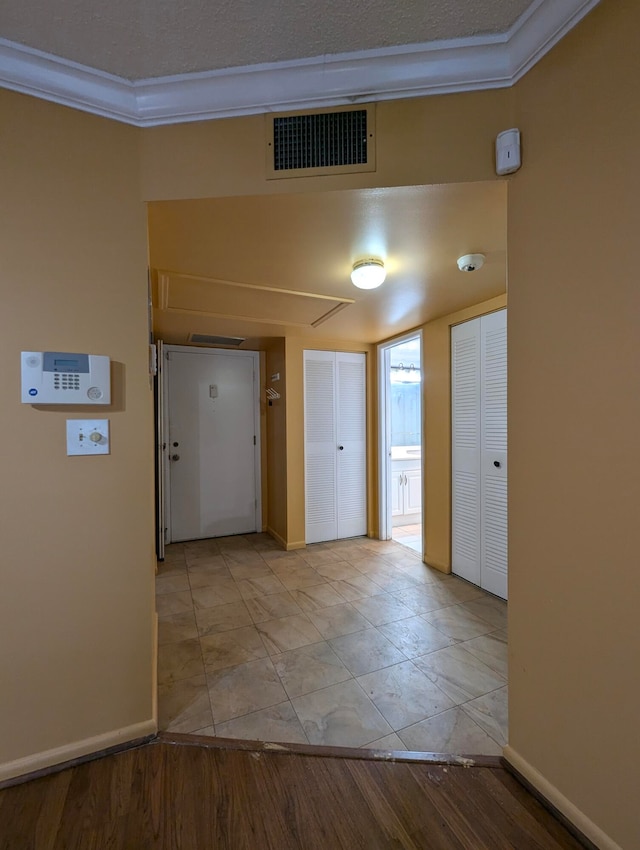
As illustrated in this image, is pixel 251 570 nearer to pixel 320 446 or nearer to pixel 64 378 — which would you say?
pixel 320 446

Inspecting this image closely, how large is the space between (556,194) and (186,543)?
3.88 metres

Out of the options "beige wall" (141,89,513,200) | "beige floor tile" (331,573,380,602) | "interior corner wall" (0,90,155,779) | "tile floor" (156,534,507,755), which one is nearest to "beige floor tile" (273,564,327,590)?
"tile floor" (156,534,507,755)

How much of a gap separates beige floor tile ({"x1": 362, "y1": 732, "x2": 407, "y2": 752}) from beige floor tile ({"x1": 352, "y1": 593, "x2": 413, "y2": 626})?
81 centimetres

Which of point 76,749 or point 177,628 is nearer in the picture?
A: point 76,749

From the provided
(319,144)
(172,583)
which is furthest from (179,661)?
(319,144)

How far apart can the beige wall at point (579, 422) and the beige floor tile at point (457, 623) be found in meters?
0.86

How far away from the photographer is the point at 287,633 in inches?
80.1

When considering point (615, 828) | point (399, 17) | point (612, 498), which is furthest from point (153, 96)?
point (615, 828)

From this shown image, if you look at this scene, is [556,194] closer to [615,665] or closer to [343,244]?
[343,244]

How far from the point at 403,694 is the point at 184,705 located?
38.0 inches

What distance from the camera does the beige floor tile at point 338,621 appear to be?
2055 mm

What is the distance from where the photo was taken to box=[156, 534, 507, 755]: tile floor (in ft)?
4.54

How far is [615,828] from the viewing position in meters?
0.90

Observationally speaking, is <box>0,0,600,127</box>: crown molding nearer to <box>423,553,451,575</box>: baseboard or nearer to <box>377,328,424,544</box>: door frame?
<box>377,328,424,544</box>: door frame
